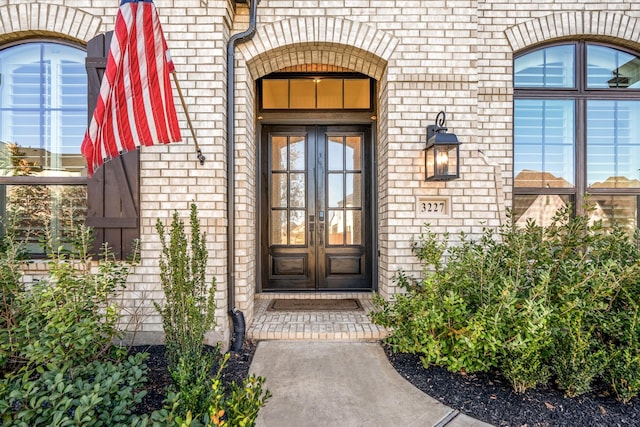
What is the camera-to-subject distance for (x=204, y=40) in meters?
2.92

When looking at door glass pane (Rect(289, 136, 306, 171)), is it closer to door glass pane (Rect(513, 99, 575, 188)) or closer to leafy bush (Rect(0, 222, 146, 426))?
door glass pane (Rect(513, 99, 575, 188))

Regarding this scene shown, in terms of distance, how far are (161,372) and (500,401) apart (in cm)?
235

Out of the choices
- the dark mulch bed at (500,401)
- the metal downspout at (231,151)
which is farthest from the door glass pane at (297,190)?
the dark mulch bed at (500,401)

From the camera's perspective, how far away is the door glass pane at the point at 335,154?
4.34 meters

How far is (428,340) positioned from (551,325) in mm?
776

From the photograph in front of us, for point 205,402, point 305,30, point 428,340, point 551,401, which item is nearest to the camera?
point 205,402

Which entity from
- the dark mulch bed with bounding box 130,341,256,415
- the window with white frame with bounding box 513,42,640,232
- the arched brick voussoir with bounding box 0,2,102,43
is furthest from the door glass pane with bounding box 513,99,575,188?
the arched brick voussoir with bounding box 0,2,102,43

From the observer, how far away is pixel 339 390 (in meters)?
2.28

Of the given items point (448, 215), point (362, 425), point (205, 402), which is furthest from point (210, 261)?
point (448, 215)

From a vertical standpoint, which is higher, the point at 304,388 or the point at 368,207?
the point at 368,207

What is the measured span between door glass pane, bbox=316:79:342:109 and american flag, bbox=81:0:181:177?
7.42 feet

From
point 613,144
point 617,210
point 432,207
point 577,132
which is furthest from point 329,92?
point 617,210

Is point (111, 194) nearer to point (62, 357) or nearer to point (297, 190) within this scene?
point (62, 357)

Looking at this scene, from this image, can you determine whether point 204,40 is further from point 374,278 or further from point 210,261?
point 374,278
